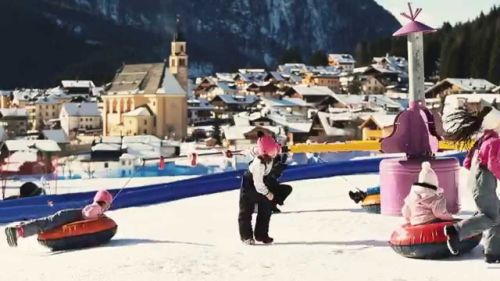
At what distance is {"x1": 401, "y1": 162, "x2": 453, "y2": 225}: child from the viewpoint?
208 inches

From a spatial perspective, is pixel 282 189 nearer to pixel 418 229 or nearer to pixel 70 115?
pixel 418 229

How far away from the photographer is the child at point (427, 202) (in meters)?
5.27

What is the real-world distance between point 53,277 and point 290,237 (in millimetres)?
2016

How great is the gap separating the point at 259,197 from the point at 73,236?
1.55m

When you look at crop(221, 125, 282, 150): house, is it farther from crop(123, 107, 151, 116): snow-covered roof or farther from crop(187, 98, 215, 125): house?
crop(187, 98, 215, 125): house

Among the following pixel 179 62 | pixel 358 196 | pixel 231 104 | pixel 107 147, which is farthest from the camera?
pixel 231 104

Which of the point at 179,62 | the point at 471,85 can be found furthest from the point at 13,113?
the point at 471,85

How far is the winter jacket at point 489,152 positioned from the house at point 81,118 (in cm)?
7917

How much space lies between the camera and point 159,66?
83250mm

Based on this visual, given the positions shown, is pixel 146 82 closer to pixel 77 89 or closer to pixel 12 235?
pixel 77 89

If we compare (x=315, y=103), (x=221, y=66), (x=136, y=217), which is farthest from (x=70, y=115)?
(x=221, y=66)

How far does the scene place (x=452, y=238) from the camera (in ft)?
16.6

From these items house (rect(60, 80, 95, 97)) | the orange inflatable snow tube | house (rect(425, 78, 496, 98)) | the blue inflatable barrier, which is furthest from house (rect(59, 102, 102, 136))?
the orange inflatable snow tube

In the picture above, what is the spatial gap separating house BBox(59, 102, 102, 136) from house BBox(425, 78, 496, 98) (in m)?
36.5
